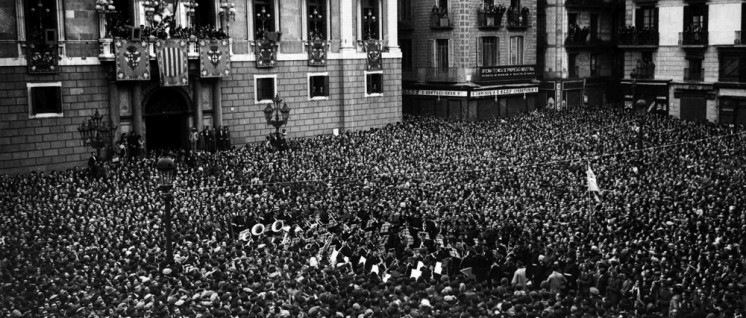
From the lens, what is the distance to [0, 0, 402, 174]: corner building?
40562 mm

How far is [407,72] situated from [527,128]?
14.6 meters

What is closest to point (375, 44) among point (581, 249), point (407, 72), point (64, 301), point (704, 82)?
point (407, 72)

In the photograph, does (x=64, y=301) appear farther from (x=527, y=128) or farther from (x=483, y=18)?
(x=483, y=18)

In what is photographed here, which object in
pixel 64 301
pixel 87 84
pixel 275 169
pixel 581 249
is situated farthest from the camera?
pixel 87 84

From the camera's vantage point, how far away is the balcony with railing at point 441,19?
55.7 m

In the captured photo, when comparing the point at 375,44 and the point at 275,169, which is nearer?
the point at 275,169

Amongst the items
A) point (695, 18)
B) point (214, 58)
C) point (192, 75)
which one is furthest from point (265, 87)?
point (695, 18)

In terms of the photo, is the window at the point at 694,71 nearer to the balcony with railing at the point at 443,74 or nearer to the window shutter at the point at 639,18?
the window shutter at the point at 639,18

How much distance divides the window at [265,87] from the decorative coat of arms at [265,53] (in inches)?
27.7

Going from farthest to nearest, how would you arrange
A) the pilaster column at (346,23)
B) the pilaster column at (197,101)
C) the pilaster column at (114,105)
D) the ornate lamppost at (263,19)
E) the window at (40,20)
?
the pilaster column at (346,23)
the ornate lamppost at (263,19)
the pilaster column at (197,101)
the pilaster column at (114,105)
the window at (40,20)

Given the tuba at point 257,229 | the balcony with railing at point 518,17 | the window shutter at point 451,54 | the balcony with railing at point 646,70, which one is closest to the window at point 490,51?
the balcony with railing at point 518,17

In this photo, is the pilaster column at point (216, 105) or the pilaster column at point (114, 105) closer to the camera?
the pilaster column at point (114, 105)

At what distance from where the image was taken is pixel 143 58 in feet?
139

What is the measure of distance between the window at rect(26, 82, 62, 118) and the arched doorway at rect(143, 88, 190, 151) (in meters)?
4.31
